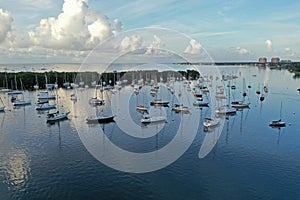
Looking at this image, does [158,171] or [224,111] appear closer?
[158,171]

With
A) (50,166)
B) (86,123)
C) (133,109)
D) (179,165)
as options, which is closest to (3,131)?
(86,123)

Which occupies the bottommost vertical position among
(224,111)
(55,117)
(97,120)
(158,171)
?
(158,171)

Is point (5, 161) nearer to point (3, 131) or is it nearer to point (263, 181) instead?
point (3, 131)

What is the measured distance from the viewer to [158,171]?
67.9 feet

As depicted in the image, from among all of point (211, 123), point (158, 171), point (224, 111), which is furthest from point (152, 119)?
point (158, 171)

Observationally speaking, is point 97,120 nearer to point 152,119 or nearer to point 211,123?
point 152,119

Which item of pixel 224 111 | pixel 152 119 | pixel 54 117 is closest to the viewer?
pixel 152 119

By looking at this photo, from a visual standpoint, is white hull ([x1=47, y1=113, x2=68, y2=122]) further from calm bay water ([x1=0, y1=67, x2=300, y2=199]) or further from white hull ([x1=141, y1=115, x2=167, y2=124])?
white hull ([x1=141, y1=115, x2=167, y2=124])

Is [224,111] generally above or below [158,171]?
above

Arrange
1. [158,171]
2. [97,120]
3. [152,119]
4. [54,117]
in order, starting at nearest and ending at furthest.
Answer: [158,171] < [97,120] < [152,119] < [54,117]

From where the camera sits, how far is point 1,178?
1966 cm

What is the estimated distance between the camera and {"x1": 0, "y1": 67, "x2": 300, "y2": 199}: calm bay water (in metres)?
17.7

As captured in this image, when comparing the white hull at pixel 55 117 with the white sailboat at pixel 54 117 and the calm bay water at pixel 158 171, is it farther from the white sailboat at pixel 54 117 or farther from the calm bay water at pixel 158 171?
the calm bay water at pixel 158 171

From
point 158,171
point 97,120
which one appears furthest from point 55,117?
point 158,171
